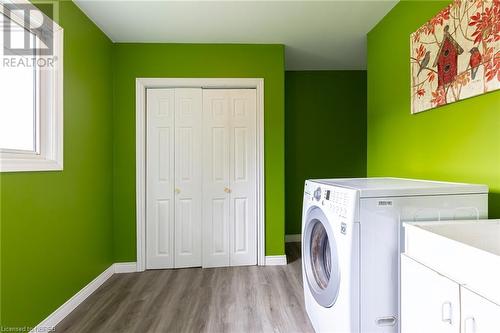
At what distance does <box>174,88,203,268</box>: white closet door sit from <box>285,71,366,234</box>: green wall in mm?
1404

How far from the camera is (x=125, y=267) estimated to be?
240 centimetres

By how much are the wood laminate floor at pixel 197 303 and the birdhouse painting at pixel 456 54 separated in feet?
5.81

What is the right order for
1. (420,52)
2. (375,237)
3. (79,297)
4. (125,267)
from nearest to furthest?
(375,237)
(420,52)
(79,297)
(125,267)

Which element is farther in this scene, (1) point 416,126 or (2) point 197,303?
(2) point 197,303

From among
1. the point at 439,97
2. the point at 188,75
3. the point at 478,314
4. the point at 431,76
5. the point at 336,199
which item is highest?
the point at 188,75

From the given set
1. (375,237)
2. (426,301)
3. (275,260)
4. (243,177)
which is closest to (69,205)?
(243,177)

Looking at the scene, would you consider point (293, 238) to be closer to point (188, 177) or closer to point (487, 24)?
point (188, 177)

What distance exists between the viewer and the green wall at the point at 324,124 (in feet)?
10.9

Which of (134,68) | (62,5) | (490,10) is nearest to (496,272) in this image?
(490,10)

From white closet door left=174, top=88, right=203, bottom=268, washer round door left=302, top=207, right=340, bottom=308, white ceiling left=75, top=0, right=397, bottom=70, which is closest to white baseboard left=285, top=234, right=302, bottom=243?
white closet door left=174, top=88, right=203, bottom=268

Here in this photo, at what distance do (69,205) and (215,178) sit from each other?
4.19 ft

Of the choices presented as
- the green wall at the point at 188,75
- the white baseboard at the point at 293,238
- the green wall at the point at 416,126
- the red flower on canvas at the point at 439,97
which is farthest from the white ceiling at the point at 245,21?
the white baseboard at the point at 293,238

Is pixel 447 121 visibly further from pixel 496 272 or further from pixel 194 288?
pixel 194 288

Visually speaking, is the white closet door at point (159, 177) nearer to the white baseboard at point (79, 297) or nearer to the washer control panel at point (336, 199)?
the white baseboard at point (79, 297)
